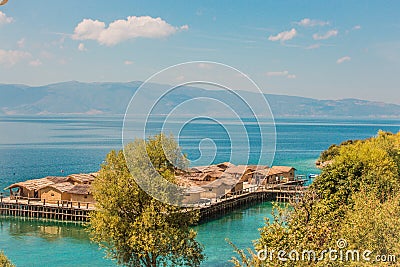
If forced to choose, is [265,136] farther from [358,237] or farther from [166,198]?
[166,198]

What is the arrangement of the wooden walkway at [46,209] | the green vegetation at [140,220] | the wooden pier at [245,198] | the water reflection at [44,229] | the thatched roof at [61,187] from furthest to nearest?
the thatched roof at [61,187] < the wooden pier at [245,198] < the wooden walkway at [46,209] < the water reflection at [44,229] < the green vegetation at [140,220]

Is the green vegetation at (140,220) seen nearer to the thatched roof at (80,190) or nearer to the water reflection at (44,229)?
the water reflection at (44,229)

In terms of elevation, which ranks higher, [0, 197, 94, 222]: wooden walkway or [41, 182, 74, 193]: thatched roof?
[41, 182, 74, 193]: thatched roof

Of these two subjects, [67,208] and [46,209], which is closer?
[67,208]

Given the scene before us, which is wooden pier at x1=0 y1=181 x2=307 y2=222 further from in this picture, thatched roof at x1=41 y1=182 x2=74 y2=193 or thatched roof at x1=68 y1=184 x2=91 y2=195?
thatched roof at x1=41 y1=182 x2=74 y2=193

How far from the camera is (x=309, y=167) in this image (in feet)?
291

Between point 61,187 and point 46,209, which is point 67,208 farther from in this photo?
point 61,187

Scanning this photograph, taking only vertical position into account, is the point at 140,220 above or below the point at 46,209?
above

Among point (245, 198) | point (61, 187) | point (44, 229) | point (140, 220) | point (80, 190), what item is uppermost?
point (140, 220)

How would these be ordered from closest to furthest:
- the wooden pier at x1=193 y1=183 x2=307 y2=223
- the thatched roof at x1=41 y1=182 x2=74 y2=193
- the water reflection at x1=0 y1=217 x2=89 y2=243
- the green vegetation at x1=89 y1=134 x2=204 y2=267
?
the green vegetation at x1=89 y1=134 x2=204 y2=267 < the water reflection at x1=0 y1=217 x2=89 y2=243 < the wooden pier at x1=193 y1=183 x2=307 y2=223 < the thatched roof at x1=41 y1=182 x2=74 y2=193

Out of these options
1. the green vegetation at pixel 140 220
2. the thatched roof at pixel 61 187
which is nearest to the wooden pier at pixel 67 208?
the thatched roof at pixel 61 187

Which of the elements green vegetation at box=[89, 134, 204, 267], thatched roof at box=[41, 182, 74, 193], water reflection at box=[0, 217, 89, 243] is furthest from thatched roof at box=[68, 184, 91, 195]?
green vegetation at box=[89, 134, 204, 267]

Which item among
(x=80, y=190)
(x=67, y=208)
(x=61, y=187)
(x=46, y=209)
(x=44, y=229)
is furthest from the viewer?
(x=61, y=187)

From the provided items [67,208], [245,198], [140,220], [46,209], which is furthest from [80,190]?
[140,220]
